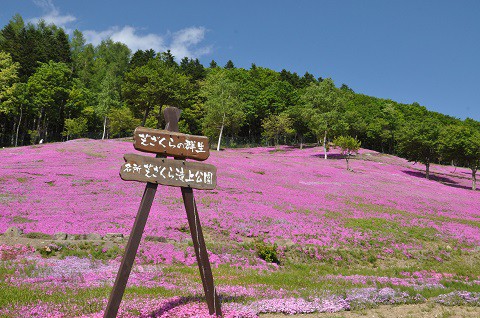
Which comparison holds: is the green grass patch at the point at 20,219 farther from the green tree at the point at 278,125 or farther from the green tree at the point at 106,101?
the green tree at the point at 278,125

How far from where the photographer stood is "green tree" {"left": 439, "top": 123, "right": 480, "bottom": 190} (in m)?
53.8

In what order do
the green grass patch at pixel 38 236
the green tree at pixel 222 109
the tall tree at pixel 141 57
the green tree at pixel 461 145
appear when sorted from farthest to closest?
the tall tree at pixel 141 57 < the green tree at pixel 222 109 < the green tree at pixel 461 145 < the green grass patch at pixel 38 236

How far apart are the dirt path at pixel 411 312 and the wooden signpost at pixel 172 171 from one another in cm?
227

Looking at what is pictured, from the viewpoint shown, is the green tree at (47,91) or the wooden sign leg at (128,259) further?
the green tree at (47,91)

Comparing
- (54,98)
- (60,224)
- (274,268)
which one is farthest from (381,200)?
(54,98)

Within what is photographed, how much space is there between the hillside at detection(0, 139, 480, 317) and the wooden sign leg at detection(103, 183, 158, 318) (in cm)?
140

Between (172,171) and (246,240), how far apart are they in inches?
481

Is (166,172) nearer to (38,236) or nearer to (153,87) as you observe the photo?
(38,236)

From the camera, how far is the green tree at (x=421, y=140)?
5875 centimetres

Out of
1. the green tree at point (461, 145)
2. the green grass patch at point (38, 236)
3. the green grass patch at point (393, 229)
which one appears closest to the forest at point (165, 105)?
the green tree at point (461, 145)

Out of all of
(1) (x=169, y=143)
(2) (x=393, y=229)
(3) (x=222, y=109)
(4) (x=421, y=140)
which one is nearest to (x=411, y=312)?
(1) (x=169, y=143)

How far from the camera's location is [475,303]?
31.9 feet

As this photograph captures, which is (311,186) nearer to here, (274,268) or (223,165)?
(223,165)

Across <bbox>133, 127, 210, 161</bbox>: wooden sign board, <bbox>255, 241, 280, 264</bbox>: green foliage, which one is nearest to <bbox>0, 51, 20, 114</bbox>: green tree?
<bbox>255, 241, 280, 264</bbox>: green foliage
